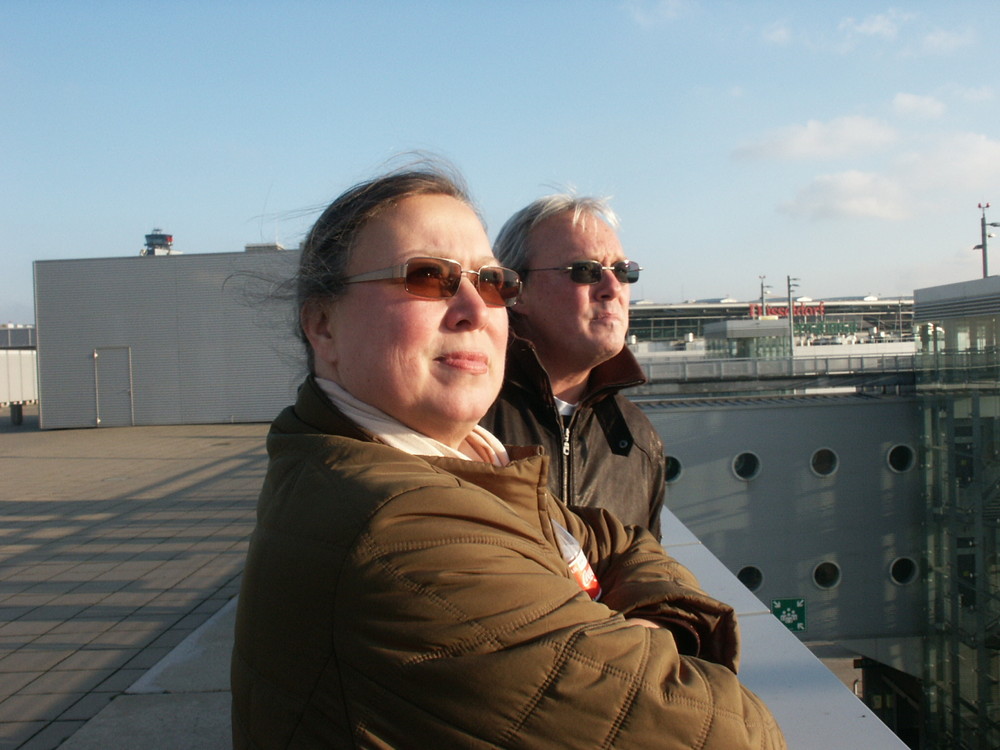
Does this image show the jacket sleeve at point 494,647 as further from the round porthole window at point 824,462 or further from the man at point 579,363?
the round porthole window at point 824,462

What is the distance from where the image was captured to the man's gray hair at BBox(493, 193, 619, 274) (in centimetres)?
308

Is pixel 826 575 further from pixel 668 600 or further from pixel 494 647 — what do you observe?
pixel 494 647

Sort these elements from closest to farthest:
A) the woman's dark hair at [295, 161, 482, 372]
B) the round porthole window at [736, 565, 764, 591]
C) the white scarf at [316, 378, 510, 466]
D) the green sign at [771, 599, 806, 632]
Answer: the white scarf at [316, 378, 510, 466], the woman's dark hair at [295, 161, 482, 372], the green sign at [771, 599, 806, 632], the round porthole window at [736, 565, 764, 591]

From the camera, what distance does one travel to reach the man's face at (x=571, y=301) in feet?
9.77

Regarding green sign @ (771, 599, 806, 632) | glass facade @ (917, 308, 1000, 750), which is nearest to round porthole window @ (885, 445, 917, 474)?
glass facade @ (917, 308, 1000, 750)

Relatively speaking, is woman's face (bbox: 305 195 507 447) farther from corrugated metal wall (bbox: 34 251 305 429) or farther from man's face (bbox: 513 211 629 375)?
corrugated metal wall (bbox: 34 251 305 429)

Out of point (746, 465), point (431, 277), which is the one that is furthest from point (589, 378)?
point (746, 465)

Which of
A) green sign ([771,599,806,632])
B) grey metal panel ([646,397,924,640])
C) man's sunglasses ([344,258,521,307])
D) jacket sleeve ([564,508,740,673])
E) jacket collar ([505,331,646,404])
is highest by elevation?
man's sunglasses ([344,258,521,307])

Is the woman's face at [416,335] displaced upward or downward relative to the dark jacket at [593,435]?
upward

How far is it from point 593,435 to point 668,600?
1380 millimetres

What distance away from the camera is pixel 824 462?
2183 cm

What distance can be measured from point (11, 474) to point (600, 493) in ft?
51.7

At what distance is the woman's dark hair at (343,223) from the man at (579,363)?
1.22 m

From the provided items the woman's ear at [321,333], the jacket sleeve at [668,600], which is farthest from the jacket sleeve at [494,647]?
the woman's ear at [321,333]
